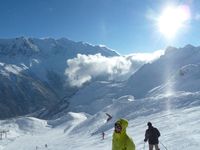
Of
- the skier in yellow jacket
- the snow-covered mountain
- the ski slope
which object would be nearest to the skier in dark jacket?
the snow-covered mountain

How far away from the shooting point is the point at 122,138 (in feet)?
39.0

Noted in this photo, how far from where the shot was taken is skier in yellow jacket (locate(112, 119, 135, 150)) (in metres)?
11.6

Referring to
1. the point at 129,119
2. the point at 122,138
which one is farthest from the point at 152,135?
the point at 129,119

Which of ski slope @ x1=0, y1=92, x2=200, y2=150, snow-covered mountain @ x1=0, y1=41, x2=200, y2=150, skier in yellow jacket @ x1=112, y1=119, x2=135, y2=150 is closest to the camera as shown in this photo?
skier in yellow jacket @ x1=112, y1=119, x2=135, y2=150

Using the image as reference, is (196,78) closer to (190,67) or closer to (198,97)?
(190,67)

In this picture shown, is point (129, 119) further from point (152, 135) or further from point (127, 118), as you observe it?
point (152, 135)

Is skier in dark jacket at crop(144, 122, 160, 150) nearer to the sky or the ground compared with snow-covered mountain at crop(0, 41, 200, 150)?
nearer to the ground

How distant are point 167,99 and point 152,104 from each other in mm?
4329

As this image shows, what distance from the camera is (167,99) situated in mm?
99812

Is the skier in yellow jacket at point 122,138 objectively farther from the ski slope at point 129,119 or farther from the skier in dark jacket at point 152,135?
the ski slope at point 129,119

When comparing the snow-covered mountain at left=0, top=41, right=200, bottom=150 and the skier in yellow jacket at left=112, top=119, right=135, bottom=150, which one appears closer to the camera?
the skier in yellow jacket at left=112, top=119, right=135, bottom=150

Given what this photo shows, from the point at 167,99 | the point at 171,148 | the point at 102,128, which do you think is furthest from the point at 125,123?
the point at 167,99

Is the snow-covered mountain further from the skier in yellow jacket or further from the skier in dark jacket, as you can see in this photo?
the skier in yellow jacket

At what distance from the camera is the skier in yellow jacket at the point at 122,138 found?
38.1ft
